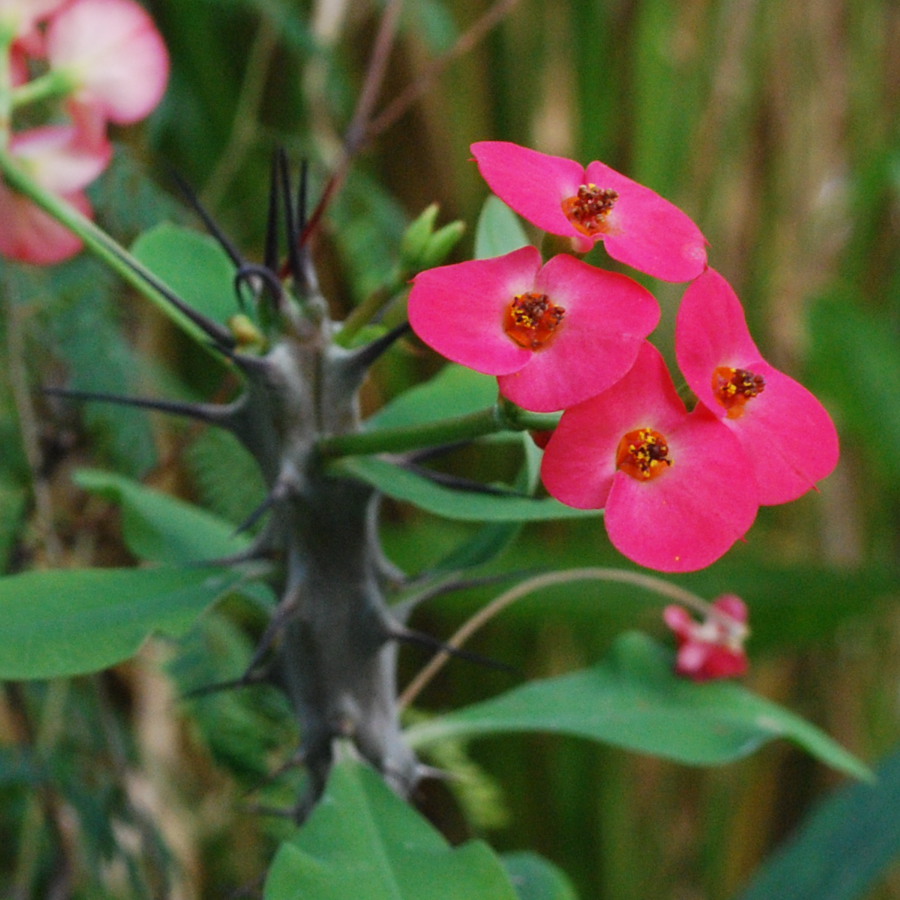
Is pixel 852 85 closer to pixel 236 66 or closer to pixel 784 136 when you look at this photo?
pixel 784 136

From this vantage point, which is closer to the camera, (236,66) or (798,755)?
(236,66)

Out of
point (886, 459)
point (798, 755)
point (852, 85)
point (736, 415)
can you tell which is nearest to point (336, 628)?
point (736, 415)

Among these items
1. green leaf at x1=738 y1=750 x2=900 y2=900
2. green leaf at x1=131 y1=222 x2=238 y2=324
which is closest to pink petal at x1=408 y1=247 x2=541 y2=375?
green leaf at x1=131 y1=222 x2=238 y2=324

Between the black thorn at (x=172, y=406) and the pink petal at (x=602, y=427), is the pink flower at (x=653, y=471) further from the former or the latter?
the black thorn at (x=172, y=406)

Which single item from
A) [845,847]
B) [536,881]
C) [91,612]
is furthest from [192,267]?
[845,847]

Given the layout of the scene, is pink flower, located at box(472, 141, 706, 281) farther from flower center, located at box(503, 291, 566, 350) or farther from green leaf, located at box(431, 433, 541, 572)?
green leaf, located at box(431, 433, 541, 572)

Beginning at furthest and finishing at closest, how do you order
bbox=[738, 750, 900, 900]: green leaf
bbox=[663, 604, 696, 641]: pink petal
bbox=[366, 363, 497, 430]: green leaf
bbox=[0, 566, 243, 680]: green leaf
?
bbox=[738, 750, 900, 900]: green leaf → bbox=[663, 604, 696, 641]: pink petal → bbox=[366, 363, 497, 430]: green leaf → bbox=[0, 566, 243, 680]: green leaf
